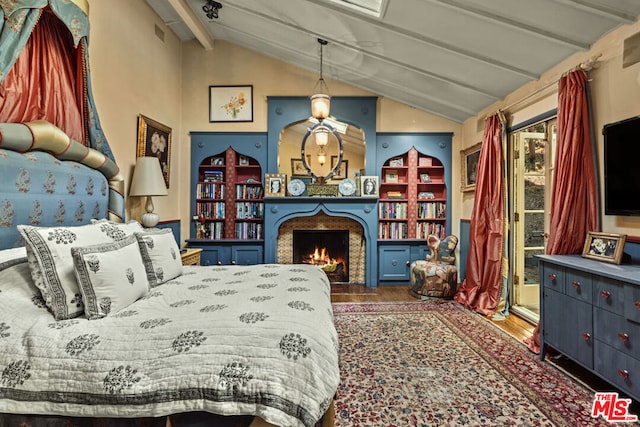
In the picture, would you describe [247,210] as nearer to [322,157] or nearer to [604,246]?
[322,157]

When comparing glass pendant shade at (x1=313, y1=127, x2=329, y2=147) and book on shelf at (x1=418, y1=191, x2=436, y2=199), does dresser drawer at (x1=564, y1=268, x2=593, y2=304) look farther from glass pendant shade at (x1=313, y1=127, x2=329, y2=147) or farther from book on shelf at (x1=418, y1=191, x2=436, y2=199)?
glass pendant shade at (x1=313, y1=127, x2=329, y2=147)

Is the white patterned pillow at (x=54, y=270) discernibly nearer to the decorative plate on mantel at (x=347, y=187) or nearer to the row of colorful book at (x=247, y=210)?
the row of colorful book at (x=247, y=210)

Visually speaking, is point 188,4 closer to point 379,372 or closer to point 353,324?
point 353,324

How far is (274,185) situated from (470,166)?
2734 mm

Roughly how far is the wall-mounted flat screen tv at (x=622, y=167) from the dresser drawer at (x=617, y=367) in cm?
87

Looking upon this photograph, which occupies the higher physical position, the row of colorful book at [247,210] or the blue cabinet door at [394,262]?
the row of colorful book at [247,210]

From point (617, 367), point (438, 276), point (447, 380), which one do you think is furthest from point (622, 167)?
point (438, 276)

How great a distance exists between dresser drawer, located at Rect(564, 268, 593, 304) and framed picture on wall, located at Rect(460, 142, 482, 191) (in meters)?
2.23

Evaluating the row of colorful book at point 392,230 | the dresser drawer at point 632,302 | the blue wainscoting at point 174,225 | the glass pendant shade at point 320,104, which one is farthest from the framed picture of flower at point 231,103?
the dresser drawer at point 632,302

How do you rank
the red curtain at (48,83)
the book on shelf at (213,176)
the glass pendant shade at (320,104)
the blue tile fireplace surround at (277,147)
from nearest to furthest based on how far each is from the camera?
1. the red curtain at (48,83)
2. the glass pendant shade at (320,104)
3. the blue tile fireplace surround at (277,147)
4. the book on shelf at (213,176)

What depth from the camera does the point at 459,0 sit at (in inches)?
92.4

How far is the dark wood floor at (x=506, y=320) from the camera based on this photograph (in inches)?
82.4

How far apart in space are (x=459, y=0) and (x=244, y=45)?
10.6 ft

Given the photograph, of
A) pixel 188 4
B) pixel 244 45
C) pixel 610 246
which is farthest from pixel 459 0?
pixel 244 45
